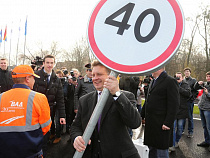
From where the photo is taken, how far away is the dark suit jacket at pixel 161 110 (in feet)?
9.25

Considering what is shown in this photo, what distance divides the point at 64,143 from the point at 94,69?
391cm

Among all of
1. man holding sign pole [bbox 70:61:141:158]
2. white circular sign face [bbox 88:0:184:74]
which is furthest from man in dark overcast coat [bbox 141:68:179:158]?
white circular sign face [bbox 88:0:184:74]

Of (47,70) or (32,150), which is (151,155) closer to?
(32,150)

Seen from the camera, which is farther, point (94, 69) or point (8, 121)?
point (8, 121)

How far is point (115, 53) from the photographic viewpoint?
1.05 meters

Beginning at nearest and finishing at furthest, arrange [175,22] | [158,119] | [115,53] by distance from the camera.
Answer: [175,22]
[115,53]
[158,119]

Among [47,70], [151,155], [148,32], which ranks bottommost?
→ [151,155]

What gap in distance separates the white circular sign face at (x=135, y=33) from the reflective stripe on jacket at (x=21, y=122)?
144 cm

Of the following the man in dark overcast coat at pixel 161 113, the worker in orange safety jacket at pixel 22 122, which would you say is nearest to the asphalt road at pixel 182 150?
the man in dark overcast coat at pixel 161 113

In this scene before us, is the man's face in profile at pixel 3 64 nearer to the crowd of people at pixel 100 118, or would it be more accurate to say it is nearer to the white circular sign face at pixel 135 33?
the crowd of people at pixel 100 118

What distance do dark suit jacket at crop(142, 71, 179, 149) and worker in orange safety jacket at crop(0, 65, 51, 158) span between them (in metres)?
1.79

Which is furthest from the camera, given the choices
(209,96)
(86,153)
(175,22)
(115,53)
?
(209,96)

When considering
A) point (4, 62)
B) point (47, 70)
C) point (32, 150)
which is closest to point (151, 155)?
point (32, 150)

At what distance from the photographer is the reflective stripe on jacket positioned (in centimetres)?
201
